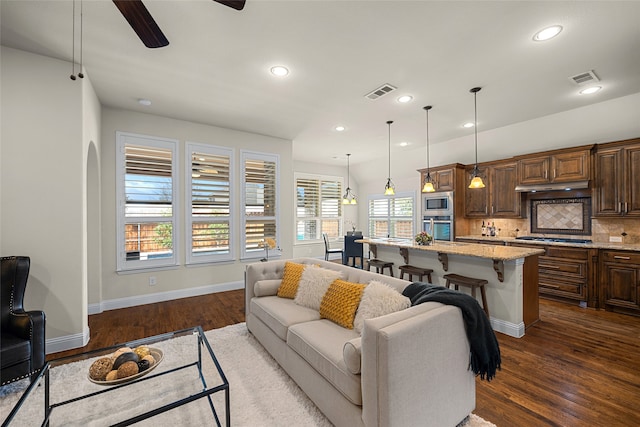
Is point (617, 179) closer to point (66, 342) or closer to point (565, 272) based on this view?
point (565, 272)

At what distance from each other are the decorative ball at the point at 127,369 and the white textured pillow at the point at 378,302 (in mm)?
1452

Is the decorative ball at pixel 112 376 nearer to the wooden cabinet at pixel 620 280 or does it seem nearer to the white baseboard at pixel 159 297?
the white baseboard at pixel 159 297

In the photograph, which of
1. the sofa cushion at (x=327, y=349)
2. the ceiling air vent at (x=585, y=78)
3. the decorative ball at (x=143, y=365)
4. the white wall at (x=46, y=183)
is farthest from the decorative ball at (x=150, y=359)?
the ceiling air vent at (x=585, y=78)

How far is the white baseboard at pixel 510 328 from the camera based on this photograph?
10.2 ft

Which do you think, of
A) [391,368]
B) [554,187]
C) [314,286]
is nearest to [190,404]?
[314,286]

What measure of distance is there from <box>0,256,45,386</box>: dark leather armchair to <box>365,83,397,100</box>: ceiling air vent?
13.4ft

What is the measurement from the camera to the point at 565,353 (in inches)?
107

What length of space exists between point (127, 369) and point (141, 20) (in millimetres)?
2051

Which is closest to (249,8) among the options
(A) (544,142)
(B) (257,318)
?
(B) (257,318)

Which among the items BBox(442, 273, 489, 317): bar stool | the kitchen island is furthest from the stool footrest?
the kitchen island

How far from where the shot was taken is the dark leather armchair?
205 cm

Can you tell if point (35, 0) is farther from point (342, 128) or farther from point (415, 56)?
point (342, 128)

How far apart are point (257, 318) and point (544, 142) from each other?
17.8 feet

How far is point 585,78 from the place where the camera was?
329cm
